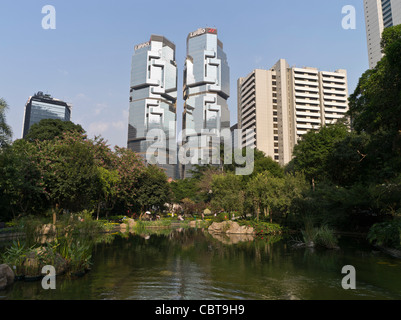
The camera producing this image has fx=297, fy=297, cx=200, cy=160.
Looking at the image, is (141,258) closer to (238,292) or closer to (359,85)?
(238,292)

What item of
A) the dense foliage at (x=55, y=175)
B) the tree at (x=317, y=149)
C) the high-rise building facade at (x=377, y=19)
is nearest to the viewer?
the dense foliage at (x=55, y=175)

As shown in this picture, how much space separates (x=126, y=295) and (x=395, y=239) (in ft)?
43.4

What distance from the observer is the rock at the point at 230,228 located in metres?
26.6

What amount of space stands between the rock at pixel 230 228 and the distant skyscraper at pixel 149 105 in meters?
153

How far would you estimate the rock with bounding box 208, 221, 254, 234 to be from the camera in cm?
2658

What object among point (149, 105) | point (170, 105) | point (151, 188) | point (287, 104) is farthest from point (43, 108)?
point (151, 188)

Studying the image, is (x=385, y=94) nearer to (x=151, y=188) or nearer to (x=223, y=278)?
(x=223, y=278)

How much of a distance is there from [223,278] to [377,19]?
126121 mm

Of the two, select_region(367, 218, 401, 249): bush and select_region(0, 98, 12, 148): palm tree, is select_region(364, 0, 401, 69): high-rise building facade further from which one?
select_region(0, 98, 12, 148): palm tree

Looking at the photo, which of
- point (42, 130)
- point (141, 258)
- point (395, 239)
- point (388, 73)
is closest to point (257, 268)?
point (141, 258)

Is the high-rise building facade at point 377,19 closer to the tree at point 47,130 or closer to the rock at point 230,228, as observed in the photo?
the rock at point 230,228

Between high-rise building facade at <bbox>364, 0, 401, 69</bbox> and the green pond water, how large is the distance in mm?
109184

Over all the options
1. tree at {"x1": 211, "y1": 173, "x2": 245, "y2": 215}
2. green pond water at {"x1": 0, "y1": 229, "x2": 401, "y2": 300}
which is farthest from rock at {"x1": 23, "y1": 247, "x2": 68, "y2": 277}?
tree at {"x1": 211, "y1": 173, "x2": 245, "y2": 215}

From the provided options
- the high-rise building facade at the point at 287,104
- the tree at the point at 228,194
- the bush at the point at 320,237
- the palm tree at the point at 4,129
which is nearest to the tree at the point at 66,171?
the palm tree at the point at 4,129
